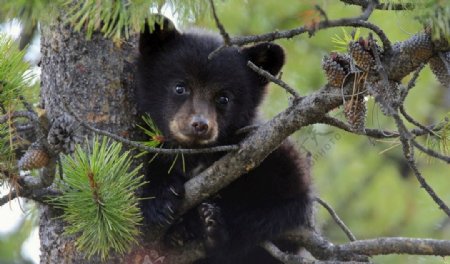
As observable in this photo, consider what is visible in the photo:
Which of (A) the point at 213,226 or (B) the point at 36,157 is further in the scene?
(A) the point at 213,226

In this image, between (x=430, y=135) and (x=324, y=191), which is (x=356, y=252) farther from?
(x=324, y=191)

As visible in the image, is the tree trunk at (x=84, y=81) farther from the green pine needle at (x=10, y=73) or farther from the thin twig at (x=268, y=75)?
the thin twig at (x=268, y=75)

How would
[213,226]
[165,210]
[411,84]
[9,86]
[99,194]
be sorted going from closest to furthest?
[411,84], [99,194], [9,86], [165,210], [213,226]

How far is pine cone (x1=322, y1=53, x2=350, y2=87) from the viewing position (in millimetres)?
3104

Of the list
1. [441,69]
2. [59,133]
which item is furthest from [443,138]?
[59,133]

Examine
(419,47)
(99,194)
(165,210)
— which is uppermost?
(419,47)

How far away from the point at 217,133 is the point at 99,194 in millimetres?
1379

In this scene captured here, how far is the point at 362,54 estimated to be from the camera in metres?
3.01

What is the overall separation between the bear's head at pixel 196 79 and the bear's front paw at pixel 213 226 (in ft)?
1.21

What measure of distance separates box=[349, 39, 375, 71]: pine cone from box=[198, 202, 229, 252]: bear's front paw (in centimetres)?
158

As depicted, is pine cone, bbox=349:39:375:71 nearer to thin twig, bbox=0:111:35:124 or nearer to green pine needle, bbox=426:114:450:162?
green pine needle, bbox=426:114:450:162

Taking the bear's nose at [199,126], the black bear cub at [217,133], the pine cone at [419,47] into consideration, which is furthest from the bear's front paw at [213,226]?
the pine cone at [419,47]

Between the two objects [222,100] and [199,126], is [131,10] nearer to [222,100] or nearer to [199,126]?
[199,126]

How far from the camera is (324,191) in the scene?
8164mm
